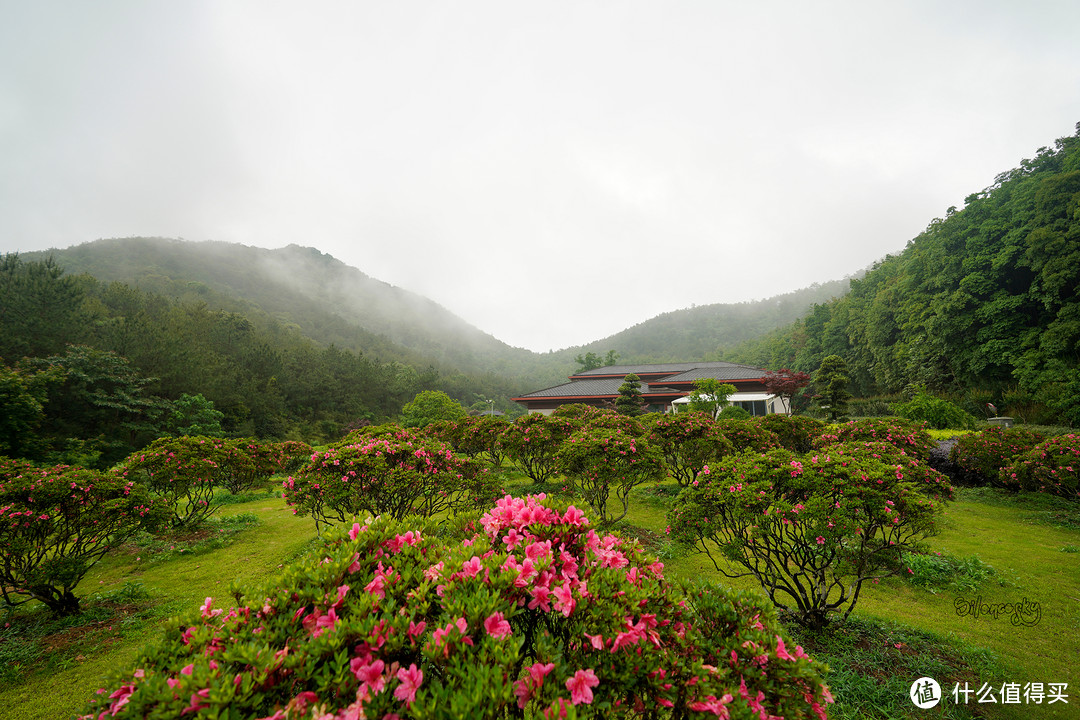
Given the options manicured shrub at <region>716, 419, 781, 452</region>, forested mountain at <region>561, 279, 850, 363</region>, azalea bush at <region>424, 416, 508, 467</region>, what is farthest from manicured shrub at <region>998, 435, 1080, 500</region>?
forested mountain at <region>561, 279, 850, 363</region>

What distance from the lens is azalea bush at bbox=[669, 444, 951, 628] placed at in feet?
11.6

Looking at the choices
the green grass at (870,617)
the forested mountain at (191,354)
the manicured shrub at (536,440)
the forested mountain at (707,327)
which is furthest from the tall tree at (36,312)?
the forested mountain at (707,327)

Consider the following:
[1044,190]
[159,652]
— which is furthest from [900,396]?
[159,652]

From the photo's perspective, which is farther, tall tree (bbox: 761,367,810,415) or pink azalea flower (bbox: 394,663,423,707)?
tall tree (bbox: 761,367,810,415)

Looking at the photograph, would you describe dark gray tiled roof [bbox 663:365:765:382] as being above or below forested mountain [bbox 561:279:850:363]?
below

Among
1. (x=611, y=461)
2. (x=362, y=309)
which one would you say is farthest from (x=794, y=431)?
(x=362, y=309)

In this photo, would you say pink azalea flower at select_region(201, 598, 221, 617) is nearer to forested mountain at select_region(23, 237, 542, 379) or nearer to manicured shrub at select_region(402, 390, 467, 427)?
manicured shrub at select_region(402, 390, 467, 427)

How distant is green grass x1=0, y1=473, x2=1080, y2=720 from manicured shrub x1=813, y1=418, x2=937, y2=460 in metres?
1.60

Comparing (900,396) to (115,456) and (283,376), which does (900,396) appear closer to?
(115,456)

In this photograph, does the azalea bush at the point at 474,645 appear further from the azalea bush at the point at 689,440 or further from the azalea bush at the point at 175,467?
the azalea bush at the point at 175,467

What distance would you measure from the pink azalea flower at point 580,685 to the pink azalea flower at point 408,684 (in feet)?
1.62

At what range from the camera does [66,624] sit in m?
4.45

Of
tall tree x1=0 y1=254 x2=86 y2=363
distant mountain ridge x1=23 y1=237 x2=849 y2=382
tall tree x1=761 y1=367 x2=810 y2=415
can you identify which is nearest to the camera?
tall tree x1=0 y1=254 x2=86 y2=363

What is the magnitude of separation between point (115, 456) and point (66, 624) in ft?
53.6
